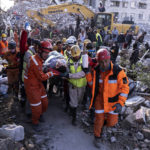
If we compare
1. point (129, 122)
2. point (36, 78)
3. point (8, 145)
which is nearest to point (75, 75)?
point (36, 78)

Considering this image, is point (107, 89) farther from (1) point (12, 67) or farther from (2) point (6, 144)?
(1) point (12, 67)

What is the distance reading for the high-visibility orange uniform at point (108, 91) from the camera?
9.96 feet

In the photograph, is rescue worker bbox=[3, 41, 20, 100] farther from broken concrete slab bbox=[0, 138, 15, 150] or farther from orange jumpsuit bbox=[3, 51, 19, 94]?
broken concrete slab bbox=[0, 138, 15, 150]

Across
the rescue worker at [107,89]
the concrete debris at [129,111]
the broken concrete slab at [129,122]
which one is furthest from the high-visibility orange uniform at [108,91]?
A: the concrete debris at [129,111]

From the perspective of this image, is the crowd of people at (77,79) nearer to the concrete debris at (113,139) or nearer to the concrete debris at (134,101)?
the concrete debris at (113,139)

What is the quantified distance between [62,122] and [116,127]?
47.6 inches

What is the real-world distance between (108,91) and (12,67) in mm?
2713

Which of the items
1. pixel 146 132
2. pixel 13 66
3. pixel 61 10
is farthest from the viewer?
pixel 61 10

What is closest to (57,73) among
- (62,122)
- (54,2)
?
(62,122)

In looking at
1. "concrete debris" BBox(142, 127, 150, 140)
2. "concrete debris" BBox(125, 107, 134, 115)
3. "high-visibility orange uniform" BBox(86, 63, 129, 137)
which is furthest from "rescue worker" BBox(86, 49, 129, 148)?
"concrete debris" BBox(125, 107, 134, 115)

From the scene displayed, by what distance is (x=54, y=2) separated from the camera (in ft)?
92.8

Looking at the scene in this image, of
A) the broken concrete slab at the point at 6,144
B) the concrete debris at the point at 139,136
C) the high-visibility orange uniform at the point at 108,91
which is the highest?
the high-visibility orange uniform at the point at 108,91

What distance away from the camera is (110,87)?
3.08 meters

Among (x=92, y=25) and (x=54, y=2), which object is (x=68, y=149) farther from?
(x=54, y=2)
